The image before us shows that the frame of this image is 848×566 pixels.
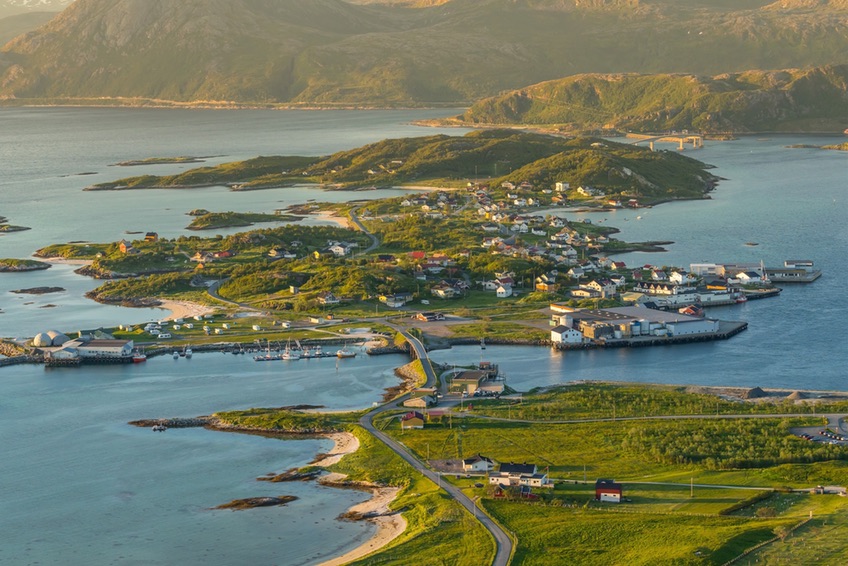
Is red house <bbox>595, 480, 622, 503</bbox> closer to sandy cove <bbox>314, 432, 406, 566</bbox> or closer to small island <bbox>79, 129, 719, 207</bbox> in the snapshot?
sandy cove <bbox>314, 432, 406, 566</bbox>

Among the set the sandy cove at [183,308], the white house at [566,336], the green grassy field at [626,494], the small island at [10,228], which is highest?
the small island at [10,228]

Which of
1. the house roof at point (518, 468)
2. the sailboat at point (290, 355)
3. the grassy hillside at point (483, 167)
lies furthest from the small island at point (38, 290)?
the grassy hillside at point (483, 167)

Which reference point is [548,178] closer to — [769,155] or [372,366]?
[769,155]

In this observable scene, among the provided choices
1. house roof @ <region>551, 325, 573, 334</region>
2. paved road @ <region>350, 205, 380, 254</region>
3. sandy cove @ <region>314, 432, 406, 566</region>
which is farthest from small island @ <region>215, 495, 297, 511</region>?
paved road @ <region>350, 205, 380, 254</region>

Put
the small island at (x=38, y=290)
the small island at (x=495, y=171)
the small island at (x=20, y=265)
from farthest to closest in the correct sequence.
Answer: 1. the small island at (x=495, y=171)
2. the small island at (x=20, y=265)
3. the small island at (x=38, y=290)

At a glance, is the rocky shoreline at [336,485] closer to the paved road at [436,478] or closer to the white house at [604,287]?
the paved road at [436,478]

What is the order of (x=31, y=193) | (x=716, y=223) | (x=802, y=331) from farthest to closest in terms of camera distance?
(x=31, y=193) → (x=716, y=223) → (x=802, y=331)

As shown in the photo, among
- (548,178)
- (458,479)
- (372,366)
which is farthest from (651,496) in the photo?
(548,178)
